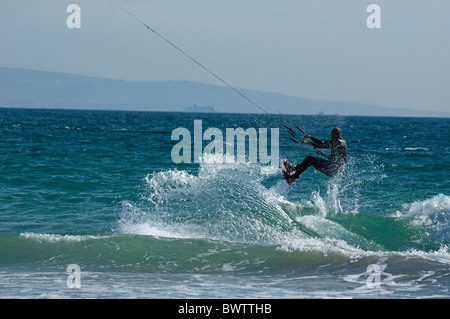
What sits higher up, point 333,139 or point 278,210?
point 333,139

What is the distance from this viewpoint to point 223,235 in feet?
39.9

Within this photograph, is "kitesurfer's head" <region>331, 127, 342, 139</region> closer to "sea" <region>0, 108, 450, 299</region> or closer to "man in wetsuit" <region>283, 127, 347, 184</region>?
"man in wetsuit" <region>283, 127, 347, 184</region>

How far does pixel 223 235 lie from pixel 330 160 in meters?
2.88

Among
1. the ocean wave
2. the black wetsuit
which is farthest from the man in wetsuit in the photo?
the ocean wave

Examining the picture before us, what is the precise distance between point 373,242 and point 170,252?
429cm

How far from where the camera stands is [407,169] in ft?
76.1

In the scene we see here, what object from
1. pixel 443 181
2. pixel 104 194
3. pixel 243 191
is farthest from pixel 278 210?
pixel 443 181

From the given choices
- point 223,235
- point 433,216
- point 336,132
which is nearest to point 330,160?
point 336,132

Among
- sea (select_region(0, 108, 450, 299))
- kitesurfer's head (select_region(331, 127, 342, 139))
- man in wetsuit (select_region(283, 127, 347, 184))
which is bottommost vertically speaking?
sea (select_region(0, 108, 450, 299))

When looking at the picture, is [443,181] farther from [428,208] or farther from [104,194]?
[104,194]

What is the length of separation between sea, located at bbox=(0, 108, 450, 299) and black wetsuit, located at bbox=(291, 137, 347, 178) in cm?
55

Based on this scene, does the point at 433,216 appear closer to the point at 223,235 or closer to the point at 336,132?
the point at 336,132

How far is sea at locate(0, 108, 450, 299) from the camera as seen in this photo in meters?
8.75

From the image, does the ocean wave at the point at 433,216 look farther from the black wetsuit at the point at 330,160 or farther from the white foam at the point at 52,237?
the white foam at the point at 52,237
